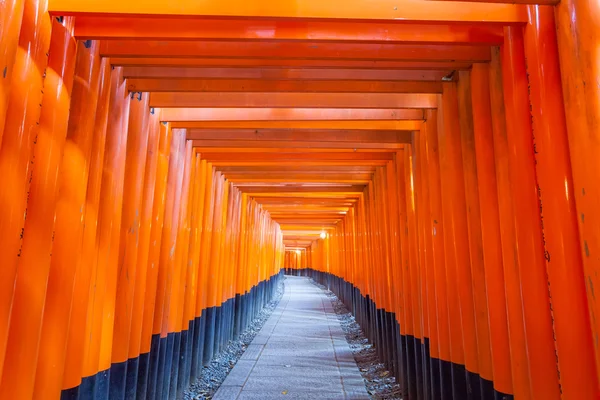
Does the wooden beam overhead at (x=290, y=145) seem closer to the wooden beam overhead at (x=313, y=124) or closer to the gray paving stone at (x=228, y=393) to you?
the wooden beam overhead at (x=313, y=124)

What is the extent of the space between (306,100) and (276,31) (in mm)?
1387

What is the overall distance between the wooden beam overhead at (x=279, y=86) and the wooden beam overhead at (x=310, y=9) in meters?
1.13

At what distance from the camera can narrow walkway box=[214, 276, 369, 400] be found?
523 centimetres

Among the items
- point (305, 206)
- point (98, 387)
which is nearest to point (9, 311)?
point (98, 387)

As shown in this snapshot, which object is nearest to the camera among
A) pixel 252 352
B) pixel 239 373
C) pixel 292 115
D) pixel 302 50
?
pixel 302 50

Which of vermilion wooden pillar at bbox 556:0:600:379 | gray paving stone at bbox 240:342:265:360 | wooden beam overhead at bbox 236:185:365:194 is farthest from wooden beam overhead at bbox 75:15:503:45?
wooden beam overhead at bbox 236:185:365:194

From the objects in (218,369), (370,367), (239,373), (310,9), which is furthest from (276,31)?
(370,367)

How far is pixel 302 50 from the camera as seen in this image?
2.61m

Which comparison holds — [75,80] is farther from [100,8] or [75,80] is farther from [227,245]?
[227,245]

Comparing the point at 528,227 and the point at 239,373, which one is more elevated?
the point at 528,227

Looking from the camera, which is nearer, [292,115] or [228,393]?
[292,115]

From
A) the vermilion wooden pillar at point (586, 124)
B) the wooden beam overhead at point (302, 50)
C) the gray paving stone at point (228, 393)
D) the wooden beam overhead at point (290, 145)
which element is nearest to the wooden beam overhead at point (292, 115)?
the wooden beam overhead at point (290, 145)

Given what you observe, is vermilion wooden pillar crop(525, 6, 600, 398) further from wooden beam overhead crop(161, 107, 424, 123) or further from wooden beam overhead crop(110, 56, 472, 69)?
wooden beam overhead crop(161, 107, 424, 123)

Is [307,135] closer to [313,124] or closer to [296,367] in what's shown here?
[313,124]
